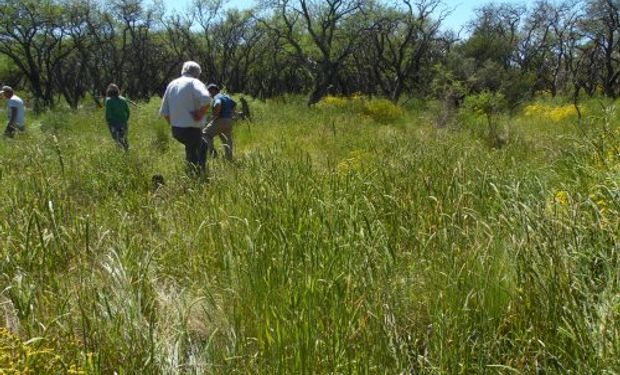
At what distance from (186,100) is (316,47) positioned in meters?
30.4

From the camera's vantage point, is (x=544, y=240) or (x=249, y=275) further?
(x=249, y=275)

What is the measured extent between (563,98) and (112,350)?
74.4 ft

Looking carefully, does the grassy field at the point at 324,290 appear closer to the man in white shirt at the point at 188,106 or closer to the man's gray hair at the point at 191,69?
the man in white shirt at the point at 188,106

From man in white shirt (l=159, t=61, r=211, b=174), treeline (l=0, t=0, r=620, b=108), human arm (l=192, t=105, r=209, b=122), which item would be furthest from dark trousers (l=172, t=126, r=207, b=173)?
treeline (l=0, t=0, r=620, b=108)

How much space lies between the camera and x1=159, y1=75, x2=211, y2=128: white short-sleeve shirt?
586cm

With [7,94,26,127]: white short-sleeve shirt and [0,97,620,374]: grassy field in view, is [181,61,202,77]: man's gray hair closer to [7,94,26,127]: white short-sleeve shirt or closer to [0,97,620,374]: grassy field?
[0,97,620,374]: grassy field

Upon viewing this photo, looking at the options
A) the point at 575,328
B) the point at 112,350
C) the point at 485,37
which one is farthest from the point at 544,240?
the point at 485,37

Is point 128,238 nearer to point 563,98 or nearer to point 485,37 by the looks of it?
point 563,98

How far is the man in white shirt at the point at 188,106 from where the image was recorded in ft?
19.2

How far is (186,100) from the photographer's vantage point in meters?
5.88

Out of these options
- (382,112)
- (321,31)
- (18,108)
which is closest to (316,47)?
(321,31)

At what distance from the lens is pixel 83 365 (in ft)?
5.38

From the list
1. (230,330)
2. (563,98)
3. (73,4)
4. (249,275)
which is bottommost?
(230,330)

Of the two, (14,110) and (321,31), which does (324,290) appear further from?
(321,31)
